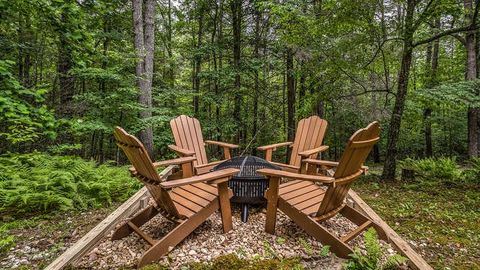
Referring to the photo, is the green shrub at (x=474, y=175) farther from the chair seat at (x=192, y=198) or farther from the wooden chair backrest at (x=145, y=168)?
the wooden chair backrest at (x=145, y=168)

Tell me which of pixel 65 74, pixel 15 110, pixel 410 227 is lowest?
pixel 410 227

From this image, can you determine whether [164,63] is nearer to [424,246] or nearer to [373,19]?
[373,19]

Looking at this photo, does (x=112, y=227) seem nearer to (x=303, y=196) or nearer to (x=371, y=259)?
(x=303, y=196)

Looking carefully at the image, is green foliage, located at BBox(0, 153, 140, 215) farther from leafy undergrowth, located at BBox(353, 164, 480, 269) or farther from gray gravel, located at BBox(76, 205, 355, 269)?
leafy undergrowth, located at BBox(353, 164, 480, 269)

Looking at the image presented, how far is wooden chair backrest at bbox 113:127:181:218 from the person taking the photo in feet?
6.41

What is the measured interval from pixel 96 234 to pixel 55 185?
1.56 m

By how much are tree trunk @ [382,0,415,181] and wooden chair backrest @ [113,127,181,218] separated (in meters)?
3.88

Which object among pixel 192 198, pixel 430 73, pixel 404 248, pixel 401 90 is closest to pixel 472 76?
pixel 430 73

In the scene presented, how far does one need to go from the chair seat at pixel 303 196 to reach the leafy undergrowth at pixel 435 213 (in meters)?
0.92

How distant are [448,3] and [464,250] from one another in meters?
3.43

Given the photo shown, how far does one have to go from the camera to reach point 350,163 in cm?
205

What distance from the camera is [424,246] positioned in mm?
2350

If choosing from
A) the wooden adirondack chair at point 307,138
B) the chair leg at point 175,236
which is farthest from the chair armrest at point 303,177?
the wooden adirondack chair at point 307,138

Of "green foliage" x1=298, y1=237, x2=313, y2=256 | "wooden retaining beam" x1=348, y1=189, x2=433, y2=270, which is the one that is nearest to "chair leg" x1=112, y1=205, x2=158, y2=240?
"green foliage" x1=298, y1=237, x2=313, y2=256
